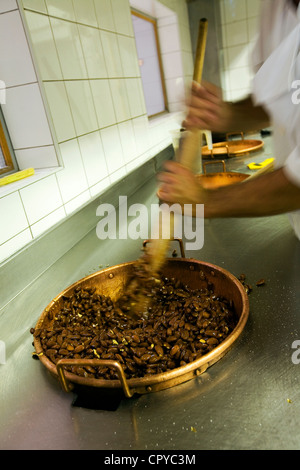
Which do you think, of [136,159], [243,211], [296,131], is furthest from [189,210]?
[136,159]

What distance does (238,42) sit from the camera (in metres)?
4.42

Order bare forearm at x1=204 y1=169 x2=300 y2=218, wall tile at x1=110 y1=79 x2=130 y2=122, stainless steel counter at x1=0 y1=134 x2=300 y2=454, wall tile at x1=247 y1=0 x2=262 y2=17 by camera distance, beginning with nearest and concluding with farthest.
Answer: stainless steel counter at x1=0 y1=134 x2=300 y2=454 < bare forearm at x1=204 y1=169 x2=300 y2=218 < wall tile at x1=110 y1=79 x2=130 y2=122 < wall tile at x1=247 y1=0 x2=262 y2=17

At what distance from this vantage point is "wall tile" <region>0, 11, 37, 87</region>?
138 cm

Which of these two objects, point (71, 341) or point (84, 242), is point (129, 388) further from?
point (84, 242)

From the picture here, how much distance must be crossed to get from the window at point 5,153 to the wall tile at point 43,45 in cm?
28

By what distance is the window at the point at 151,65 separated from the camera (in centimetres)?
357

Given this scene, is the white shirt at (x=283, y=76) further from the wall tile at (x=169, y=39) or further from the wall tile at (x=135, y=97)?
the wall tile at (x=169, y=39)

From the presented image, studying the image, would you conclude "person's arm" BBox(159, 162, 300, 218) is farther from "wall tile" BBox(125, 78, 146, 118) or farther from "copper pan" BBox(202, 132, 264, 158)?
"copper pan" BBox(202, 132, 264, 158)

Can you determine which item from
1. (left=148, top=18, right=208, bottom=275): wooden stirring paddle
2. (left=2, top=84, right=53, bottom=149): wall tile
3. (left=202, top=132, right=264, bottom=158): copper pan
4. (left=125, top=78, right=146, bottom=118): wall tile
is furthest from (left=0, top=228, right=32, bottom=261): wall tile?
(left=202, top=132, right=264, bottom=158): copper pan

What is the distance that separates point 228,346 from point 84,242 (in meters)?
0.99

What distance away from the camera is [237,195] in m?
0.80

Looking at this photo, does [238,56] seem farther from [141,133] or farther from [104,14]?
[104,14]

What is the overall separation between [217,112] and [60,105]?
751 mm

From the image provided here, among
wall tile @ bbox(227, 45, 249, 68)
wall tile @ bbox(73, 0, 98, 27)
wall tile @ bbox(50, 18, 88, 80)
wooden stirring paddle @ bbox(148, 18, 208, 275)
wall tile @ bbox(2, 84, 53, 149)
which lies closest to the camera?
wooden stirring paddle @ bbox(148, 18, 208, 275)
